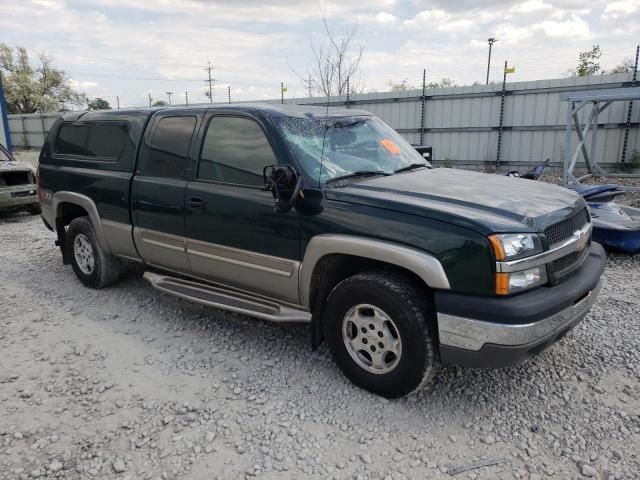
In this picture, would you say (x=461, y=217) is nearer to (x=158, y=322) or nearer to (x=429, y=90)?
(x=158, y=322)

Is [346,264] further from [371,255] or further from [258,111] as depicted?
[258,111]

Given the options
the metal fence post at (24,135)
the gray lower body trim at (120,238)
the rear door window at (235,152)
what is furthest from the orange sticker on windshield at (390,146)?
the metal fence post at (24,135)

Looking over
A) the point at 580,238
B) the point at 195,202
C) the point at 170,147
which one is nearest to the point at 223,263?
the point at 195,202

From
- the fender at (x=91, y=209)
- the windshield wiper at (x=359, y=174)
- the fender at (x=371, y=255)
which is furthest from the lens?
the fender at (x=91, y=209)

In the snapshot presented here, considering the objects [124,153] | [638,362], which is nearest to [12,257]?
[124,153]

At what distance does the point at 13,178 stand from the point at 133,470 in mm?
8614

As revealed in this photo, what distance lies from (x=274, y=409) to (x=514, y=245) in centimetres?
177

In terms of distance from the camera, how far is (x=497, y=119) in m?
13.7

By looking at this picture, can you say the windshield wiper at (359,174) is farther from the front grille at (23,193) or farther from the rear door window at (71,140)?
the front grille at (23,193)

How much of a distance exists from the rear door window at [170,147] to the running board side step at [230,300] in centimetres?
95

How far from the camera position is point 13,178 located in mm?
9289

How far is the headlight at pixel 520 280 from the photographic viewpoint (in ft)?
8.60

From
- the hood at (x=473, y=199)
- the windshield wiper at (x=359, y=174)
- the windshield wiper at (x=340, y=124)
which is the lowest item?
the hood at (x=473, y=199)

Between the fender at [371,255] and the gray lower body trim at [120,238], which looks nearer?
the fender at [371,255]
